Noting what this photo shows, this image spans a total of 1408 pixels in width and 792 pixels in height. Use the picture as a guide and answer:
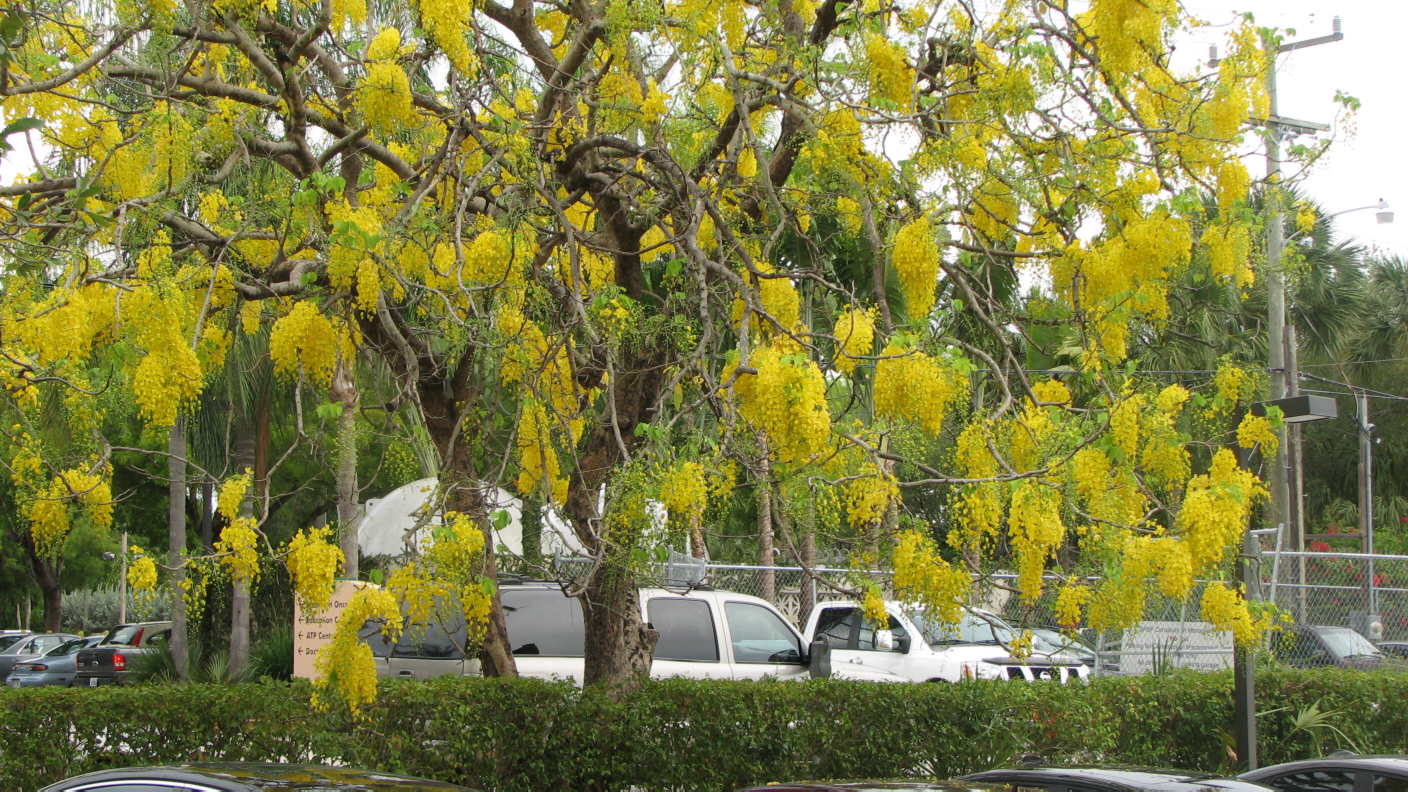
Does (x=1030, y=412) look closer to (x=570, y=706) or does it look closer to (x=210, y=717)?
(x=570, y=706)

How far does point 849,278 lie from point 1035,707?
5.45 m

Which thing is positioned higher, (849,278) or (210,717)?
(849,278)

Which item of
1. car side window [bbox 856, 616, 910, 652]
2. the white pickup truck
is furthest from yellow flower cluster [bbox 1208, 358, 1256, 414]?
car side window [bbox 856, 616, 910, 652]

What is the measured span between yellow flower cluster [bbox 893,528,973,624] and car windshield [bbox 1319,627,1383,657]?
9.63 m

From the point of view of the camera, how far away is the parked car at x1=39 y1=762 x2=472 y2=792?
4.24 m

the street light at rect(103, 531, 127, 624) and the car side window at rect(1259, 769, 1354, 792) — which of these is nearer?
the car side window at rect(1259, 769, 1354, 792)

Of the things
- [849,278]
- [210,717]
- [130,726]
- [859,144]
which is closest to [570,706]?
[210,717]

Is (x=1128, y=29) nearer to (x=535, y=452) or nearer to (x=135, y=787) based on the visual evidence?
(x=535, y=452)

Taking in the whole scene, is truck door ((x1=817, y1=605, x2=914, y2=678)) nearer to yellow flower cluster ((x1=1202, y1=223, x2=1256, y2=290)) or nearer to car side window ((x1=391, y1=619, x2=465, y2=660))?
car side window ((x1=391, y1=619, x2=465, y2=660))

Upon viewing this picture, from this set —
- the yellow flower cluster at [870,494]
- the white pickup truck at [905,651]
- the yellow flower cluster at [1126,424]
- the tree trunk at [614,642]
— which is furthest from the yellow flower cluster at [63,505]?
the white pickup truck at [905,651]

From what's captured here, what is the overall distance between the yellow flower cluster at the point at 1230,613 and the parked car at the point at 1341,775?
87cm

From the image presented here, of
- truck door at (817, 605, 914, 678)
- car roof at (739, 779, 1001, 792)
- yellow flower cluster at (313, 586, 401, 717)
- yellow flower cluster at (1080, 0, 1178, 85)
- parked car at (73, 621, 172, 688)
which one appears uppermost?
yellow flower cluster at (1080, 0, 1178, 85)

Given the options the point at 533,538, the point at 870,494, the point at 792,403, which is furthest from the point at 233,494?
the point at 870,494

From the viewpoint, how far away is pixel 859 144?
705cm
